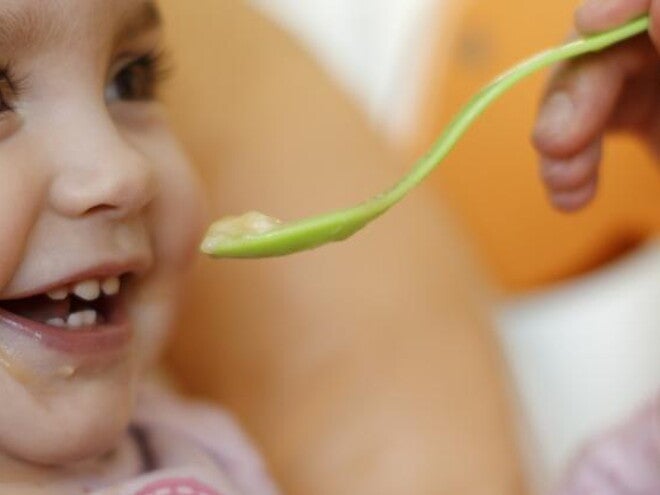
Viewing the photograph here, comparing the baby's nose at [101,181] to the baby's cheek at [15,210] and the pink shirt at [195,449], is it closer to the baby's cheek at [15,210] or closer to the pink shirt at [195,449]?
the baby's cheek at [15,210]

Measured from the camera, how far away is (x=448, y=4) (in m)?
1.41

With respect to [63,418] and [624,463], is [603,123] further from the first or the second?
[63,418]

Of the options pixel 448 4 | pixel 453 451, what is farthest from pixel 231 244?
pixel 448 4

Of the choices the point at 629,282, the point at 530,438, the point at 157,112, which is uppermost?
the point at 157,112

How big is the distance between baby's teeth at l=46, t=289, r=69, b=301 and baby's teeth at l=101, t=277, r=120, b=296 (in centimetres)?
2

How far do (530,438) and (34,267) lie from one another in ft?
1.64

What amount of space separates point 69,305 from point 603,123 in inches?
12.0

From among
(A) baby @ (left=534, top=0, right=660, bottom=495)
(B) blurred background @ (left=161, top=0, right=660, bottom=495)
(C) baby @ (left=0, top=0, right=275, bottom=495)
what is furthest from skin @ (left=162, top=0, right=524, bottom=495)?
(C) baby @ (left=0, top=0, right=275, bottom=495)

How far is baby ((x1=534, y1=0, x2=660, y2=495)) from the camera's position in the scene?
2.12 ft

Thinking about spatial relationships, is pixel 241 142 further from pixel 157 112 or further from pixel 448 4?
pixel 448 4

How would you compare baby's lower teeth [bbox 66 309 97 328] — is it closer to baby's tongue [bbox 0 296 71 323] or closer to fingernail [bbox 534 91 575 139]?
baby's tongue [bbox 0 296 71 323]

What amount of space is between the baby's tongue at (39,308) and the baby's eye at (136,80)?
A: 0.14m

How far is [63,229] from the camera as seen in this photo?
571 millimetres

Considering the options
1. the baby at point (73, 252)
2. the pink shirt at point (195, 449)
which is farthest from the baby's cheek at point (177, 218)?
the pink shirt at point (195, 449)
